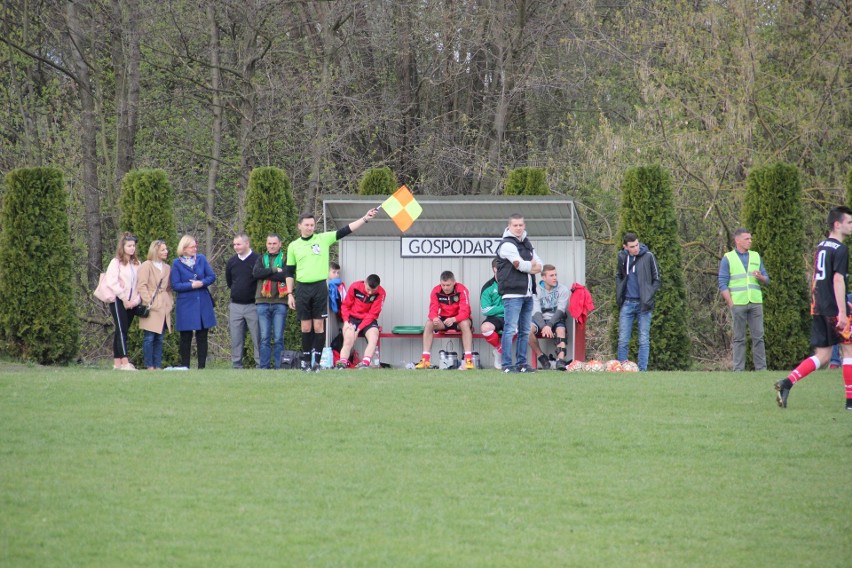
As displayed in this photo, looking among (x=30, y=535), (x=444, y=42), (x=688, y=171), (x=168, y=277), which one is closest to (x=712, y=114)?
(x=688, y=171)

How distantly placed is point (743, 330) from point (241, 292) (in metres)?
7.18

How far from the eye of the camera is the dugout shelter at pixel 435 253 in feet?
58.0

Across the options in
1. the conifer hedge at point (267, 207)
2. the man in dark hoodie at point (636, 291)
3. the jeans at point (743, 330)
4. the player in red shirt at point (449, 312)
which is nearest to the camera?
the man in dark hoodie at point (636, 291)

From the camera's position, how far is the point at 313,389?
1209cm

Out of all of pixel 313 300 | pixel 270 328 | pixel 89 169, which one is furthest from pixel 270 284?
pixel 89 169

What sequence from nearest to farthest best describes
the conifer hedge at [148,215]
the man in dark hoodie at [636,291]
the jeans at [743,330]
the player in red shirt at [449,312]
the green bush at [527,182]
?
the man in dark hoodie at [636,291] < the jeans at [743,330] < the player in red shirt at [449,312] < the conifer hedge at [148,215] < the green bush at [527,182]

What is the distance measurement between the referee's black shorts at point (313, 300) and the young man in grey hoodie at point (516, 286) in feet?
7.81

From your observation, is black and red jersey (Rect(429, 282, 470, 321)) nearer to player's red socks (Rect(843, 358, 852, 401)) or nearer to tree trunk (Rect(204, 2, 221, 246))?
player's red socks (Rect(843, 358, 852, 401))

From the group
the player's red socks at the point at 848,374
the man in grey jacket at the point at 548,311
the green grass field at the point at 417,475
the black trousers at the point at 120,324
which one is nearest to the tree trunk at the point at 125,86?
the black trousers at the point at 120,324

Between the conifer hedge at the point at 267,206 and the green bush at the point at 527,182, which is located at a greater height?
the green bush at the point at 527,182

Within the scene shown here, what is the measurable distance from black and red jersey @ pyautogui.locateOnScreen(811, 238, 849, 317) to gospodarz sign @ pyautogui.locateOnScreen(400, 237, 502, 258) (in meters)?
7.54

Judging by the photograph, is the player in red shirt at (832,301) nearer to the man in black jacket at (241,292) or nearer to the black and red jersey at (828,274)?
the black and red jersey at (828,274)

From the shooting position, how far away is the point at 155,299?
49.9 feet

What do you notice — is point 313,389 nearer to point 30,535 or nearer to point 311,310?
point 311,310
